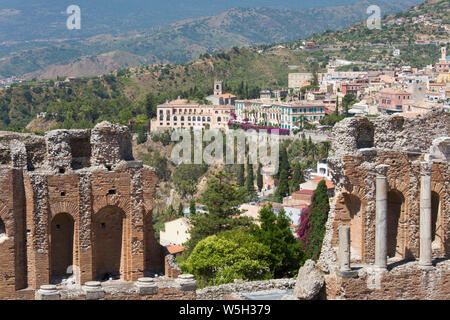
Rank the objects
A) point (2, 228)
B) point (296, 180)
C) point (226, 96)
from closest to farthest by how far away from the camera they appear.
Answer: point (2, 228), point (296, 180), point (226, 96)

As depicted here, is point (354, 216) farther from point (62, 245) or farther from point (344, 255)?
point (62, 245)

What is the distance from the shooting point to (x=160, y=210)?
98.9 metres

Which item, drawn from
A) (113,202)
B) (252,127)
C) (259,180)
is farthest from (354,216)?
(252,127)

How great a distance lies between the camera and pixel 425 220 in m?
22.2

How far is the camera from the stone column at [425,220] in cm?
2217

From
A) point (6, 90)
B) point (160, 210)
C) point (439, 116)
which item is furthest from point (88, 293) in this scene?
point (6, 90)

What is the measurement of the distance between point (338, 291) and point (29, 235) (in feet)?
27.9

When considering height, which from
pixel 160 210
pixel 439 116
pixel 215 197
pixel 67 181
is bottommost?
pixel 160 210

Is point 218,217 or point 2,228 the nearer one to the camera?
point 2,228

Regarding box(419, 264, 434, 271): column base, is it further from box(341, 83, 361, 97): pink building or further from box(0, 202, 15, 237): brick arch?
box(341, 83, 361, 97): pink building

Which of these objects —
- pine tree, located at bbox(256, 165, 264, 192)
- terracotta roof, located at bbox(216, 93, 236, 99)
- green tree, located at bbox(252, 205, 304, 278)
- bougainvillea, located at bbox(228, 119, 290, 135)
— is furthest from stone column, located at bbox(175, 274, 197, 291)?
terracotta roof, located at bbox(216, 93, 236, 99)

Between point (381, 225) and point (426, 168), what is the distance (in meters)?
2.20

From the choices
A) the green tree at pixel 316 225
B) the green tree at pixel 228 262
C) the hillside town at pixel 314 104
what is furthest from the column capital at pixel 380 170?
the hillside town at pixel 314 104

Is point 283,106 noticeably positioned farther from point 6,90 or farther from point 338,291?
point 338,291
